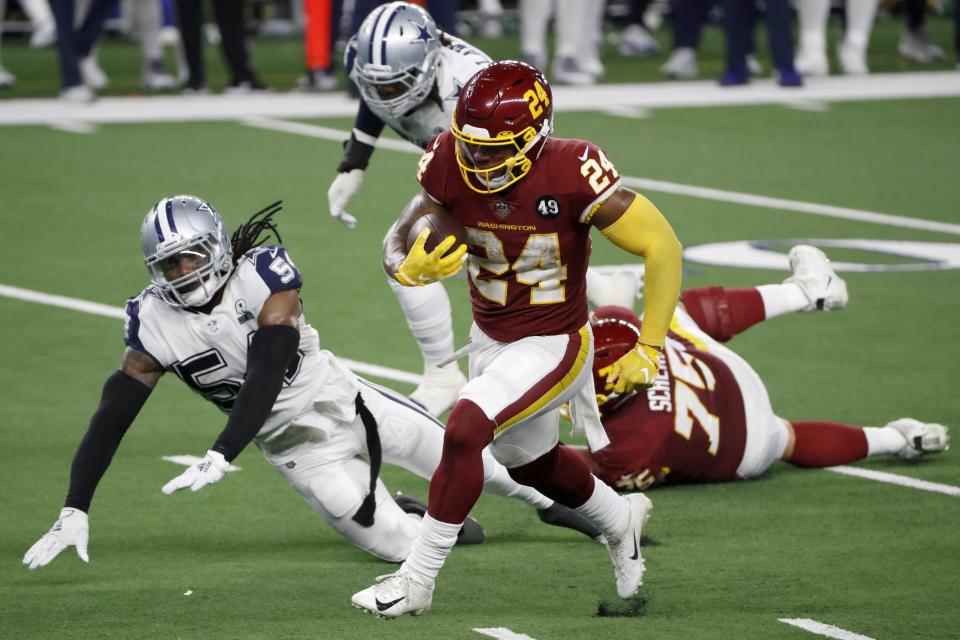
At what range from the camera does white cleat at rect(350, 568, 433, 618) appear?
4.59m

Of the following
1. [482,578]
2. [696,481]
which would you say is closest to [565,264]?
[482,578]

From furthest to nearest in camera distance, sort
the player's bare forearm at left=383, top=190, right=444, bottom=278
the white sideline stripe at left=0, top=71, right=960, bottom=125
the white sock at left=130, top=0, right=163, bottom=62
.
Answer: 1. the white sock at left=130, top=0, right=163, bottom=62
2. the white sideline stripe at left=0, top=71, right=960, bottom=125
3. the player's bare forearm at left=383, top=190, right=444, bottom=278

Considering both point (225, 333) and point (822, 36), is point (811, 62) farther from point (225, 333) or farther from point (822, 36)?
point (225, 333)

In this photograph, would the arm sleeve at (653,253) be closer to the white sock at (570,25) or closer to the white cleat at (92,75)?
the white sock at (570,25)

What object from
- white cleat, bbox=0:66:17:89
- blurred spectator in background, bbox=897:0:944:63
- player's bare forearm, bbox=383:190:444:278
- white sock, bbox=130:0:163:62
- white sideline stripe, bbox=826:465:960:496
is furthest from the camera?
blurred spectator in background, bbox=897:0:944:63

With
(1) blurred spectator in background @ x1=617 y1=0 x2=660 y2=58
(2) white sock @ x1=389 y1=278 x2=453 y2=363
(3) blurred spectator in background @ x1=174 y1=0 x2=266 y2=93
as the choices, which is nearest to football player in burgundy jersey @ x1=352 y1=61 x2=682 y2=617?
(2) white sock @ x1=389 y1=278 x2=453 y2=363

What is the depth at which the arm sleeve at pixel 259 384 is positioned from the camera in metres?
4.74

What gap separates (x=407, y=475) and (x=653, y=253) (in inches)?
78.8

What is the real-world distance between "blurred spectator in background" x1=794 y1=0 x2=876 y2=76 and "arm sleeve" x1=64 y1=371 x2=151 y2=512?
11.4 m

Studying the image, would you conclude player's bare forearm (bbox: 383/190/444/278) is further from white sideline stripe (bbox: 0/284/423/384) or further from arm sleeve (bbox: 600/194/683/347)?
white sideline stripe (bbox: 0/284/423/384)

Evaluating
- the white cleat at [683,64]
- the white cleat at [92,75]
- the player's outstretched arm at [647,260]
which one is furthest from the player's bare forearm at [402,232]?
the white cleat at [683,64]

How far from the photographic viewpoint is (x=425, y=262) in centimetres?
466

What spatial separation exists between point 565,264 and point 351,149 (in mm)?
2631

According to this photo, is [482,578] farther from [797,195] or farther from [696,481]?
[797,195]
